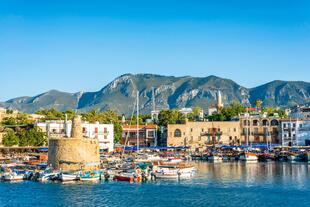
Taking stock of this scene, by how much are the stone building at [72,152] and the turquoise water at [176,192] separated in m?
5.02

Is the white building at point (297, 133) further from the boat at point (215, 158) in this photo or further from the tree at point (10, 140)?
the tree at point (10, 140)

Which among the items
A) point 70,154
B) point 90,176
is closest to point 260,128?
point 70,154

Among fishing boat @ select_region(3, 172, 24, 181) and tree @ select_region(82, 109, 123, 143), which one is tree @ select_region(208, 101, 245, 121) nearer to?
tree @ select_region(82, 109, 123, 143)

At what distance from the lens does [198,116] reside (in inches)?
6088

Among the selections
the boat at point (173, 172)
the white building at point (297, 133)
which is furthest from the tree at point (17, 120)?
the white building at point (297, 133)

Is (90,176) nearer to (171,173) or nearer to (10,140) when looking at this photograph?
(171,173)

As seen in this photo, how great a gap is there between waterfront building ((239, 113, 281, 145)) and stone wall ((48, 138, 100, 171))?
64.6 metres

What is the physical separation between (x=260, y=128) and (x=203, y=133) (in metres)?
13.9

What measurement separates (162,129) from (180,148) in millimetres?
11880

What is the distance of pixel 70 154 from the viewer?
63.3m

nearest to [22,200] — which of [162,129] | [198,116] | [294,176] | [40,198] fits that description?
[40,198]

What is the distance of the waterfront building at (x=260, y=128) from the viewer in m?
121

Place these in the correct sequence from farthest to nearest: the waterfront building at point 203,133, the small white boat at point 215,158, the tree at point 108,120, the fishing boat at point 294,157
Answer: the waterfront building at point 203,133 < the tree at point 108,120 < the small white boat at point 215,158 < the fishing boat at point 294,157

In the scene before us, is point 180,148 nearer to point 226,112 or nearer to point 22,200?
point 226,112
